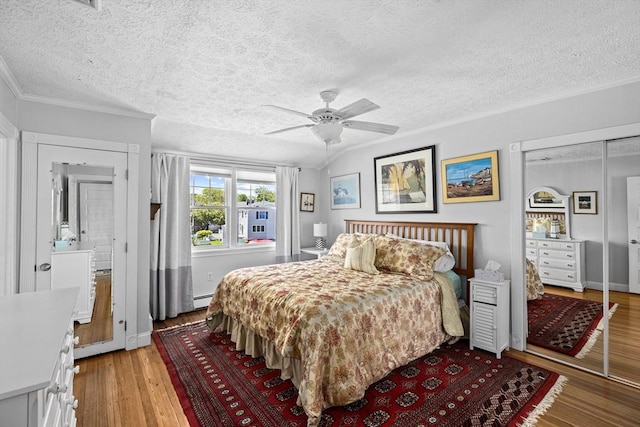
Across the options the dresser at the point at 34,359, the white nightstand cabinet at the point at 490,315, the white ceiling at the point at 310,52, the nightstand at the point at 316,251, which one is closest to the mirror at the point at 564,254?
the white nightstand cabinet at the point at 490,315

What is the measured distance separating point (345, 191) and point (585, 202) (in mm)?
3272

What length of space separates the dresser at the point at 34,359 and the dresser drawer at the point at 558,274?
3726mm

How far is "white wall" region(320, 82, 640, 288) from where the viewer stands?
8.54ft

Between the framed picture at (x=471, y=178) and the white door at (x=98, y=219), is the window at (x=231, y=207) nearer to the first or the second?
the white door at (x=98, y=219)

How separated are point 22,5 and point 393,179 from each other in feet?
13.0

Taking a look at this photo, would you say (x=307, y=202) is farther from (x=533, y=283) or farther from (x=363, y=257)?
(x=533, y=283)

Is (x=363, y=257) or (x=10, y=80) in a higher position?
(x=10, y=80)

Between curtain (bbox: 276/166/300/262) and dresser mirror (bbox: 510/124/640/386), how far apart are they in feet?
11.7

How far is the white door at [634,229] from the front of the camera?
2486mm

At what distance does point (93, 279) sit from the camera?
2.91 m

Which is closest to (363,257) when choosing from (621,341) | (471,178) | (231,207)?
(471,178)

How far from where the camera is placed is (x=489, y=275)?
3061 mm

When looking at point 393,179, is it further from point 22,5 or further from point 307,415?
point 22,5

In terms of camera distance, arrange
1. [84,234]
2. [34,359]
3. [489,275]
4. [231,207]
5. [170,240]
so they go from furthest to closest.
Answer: [231,207], [170,240], [489,275], [84,234], [34,359]
